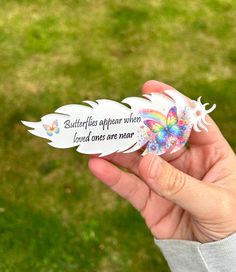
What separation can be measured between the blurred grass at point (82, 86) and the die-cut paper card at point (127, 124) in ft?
2.95

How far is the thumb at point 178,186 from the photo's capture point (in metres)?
1.59

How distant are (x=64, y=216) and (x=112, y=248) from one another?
372mm

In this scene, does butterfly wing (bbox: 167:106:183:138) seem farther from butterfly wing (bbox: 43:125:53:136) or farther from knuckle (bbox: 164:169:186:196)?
butterfly wing (bbox: 43:125:53:136)

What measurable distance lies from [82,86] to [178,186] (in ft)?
5.43

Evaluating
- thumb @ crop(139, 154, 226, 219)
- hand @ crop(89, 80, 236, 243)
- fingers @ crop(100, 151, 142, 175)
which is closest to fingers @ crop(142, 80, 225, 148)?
hand @ crop(89, 80, 236, 243)

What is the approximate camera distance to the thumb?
5.23 ft

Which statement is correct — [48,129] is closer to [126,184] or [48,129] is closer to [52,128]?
[52,128]

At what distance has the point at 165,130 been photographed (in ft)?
6.33

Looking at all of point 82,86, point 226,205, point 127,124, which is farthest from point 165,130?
point 82,86

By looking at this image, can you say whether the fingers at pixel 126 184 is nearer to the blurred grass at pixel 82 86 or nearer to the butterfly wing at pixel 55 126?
the butterfly wing at pixel 55 126

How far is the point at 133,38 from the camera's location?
3.36 metres

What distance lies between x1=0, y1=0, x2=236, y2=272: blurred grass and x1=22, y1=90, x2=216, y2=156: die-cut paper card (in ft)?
2.95

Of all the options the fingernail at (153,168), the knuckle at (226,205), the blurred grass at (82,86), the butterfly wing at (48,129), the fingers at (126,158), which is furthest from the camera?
the blurred grass at (82,86)

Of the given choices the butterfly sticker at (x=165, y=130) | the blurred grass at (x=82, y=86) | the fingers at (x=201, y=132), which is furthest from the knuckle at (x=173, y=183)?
the blurred grass at (x=82, y=86)
